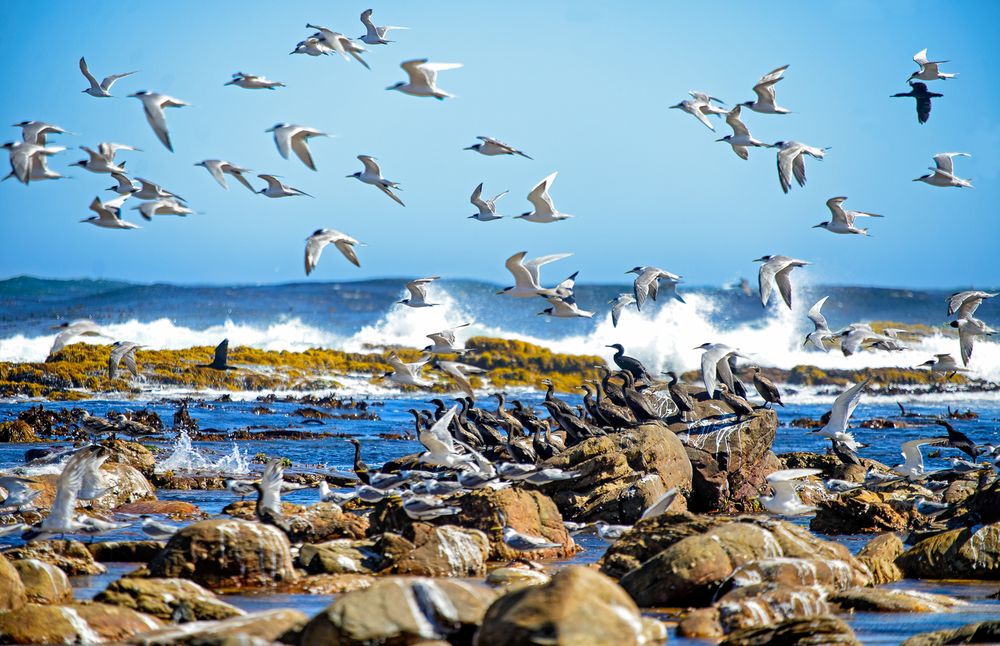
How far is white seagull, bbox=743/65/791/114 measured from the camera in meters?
18.1

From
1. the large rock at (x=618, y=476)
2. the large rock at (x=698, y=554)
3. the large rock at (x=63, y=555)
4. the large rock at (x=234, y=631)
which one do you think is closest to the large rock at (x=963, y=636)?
the large rock at (x=698, y=554)

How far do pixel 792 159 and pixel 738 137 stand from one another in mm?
1661

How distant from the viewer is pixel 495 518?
12.3m

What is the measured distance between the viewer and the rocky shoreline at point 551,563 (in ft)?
26.2

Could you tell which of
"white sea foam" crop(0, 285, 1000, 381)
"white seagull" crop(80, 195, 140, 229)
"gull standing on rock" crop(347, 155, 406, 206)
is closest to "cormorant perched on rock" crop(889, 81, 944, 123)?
"gull standing on rock" crop(347, 155, 406, 206)

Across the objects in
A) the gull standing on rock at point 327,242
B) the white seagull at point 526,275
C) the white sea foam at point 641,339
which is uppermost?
the gull standing on rock at point 327,242

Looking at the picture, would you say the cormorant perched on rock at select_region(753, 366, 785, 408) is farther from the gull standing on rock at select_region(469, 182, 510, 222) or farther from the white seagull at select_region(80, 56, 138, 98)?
the white seagull at select_region(80, 56, 138, 98)

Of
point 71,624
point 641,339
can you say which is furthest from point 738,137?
point 641,339

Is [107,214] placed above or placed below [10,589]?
above

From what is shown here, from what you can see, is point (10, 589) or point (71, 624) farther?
point (10, 589)

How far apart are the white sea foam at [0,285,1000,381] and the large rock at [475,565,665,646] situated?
37154mm

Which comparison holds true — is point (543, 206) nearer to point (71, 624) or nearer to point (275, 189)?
point (275, 189)

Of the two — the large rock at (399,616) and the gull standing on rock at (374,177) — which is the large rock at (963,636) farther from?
the gull standing on rock at (374,177)

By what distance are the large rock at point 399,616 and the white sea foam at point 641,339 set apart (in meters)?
36.9
